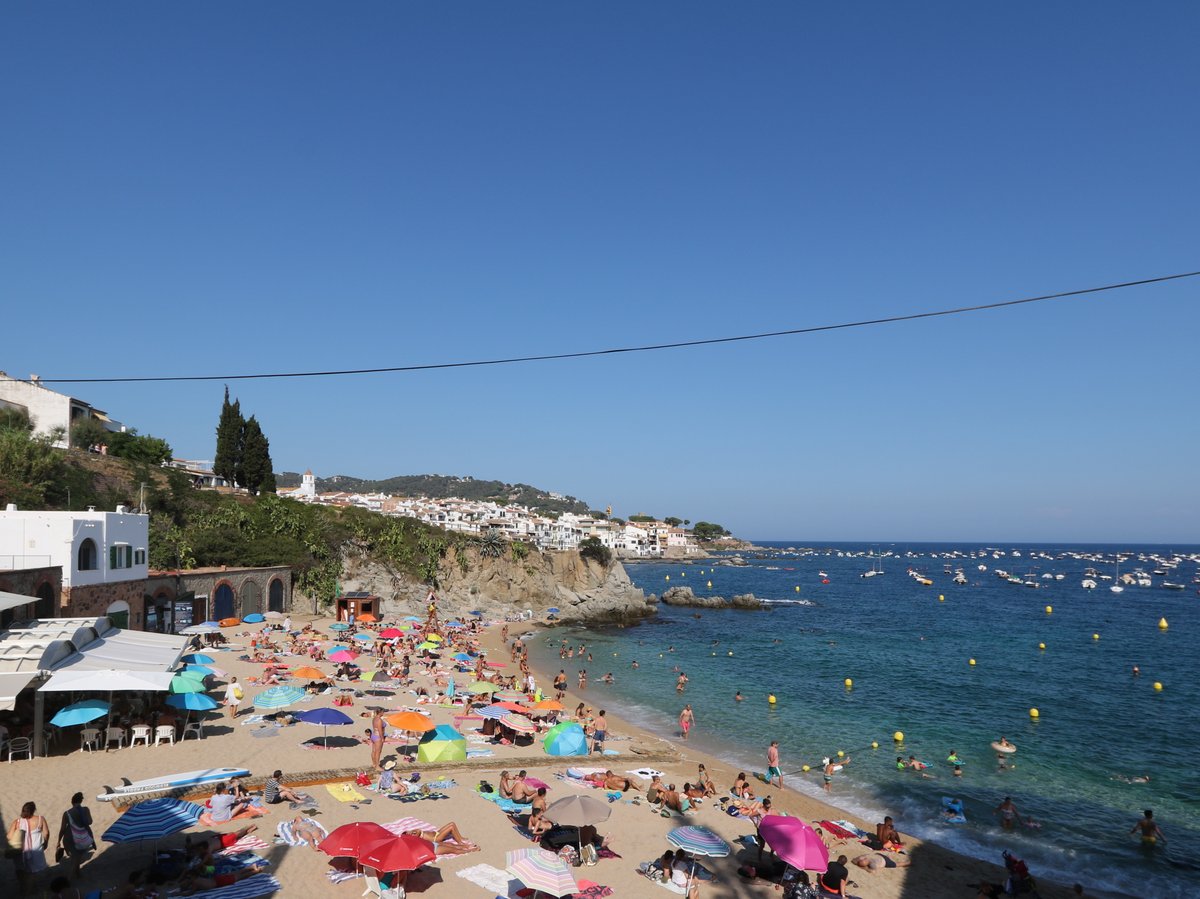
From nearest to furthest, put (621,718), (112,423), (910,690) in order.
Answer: (621,718) < (910,690) < (112,423)

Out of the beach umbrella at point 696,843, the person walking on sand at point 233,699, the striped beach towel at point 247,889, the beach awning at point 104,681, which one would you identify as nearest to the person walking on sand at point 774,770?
the beach umbrella at point 696,843

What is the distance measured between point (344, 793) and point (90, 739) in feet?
21.1

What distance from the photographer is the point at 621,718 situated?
1176 inches

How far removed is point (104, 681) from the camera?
15.9m

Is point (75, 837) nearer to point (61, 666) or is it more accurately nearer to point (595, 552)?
point (61, 666)

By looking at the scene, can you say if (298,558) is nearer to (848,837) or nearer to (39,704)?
(39,704)

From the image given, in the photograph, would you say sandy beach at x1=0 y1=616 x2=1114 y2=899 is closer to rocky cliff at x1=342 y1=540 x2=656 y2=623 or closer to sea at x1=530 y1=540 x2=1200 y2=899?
sea at x1=530 y1=540 x2=1200 y2=899

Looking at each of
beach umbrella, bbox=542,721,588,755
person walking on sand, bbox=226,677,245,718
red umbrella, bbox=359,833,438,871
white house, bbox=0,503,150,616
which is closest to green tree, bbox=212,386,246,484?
white house, bbox=0,503,150,616

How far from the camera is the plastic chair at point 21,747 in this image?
51.7 ft

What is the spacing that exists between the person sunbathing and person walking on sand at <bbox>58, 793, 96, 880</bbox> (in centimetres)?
498

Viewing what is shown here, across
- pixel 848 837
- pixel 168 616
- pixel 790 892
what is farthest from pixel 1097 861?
pixel 168 616

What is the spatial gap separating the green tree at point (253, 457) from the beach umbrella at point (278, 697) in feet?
171

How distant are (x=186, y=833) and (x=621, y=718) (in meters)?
19.4

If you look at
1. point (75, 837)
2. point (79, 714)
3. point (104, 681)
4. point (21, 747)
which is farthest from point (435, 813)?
point (21, 747)
